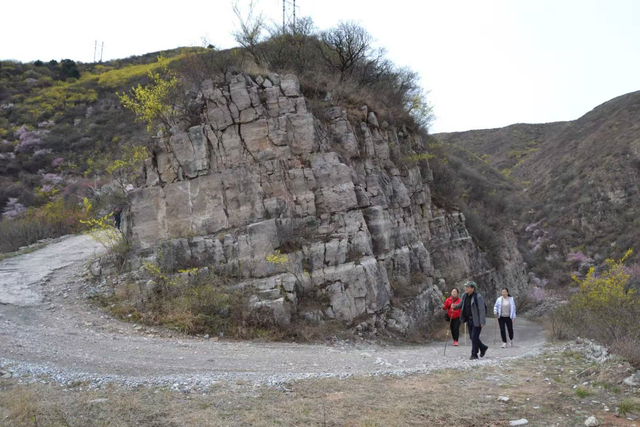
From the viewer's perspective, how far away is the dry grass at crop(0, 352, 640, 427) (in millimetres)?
4977

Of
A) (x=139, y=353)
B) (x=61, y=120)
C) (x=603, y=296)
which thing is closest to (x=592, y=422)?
(x=139, y=353)

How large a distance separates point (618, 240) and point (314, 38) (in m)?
31.4

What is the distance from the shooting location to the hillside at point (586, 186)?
123ft

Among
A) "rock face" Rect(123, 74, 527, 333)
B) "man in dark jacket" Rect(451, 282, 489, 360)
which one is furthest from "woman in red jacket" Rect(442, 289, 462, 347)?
"rock face" Rect(123, 74, 527, 333)

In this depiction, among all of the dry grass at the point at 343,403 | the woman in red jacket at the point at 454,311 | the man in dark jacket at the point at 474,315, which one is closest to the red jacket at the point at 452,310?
the woman in red jacket at the point at 454,311

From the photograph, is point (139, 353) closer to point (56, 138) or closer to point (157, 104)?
point (157, 104)

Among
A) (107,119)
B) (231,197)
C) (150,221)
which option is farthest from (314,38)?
(107,119)

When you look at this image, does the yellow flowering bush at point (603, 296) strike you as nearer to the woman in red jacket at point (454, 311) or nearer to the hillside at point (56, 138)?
the woman in red jacket at point (454, 311)

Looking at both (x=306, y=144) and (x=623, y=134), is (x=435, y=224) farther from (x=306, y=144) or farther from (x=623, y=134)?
(x=623, y=134)

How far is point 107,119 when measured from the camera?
36.5 metres

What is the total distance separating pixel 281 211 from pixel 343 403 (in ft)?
24.2

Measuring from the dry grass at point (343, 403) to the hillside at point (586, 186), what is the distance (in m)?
34.3

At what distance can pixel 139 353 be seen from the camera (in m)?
8.04

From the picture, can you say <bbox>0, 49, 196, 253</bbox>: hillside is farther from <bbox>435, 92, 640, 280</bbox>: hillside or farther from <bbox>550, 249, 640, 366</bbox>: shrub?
<bbox>435, 92, 640, 280</bbox>: hillside
